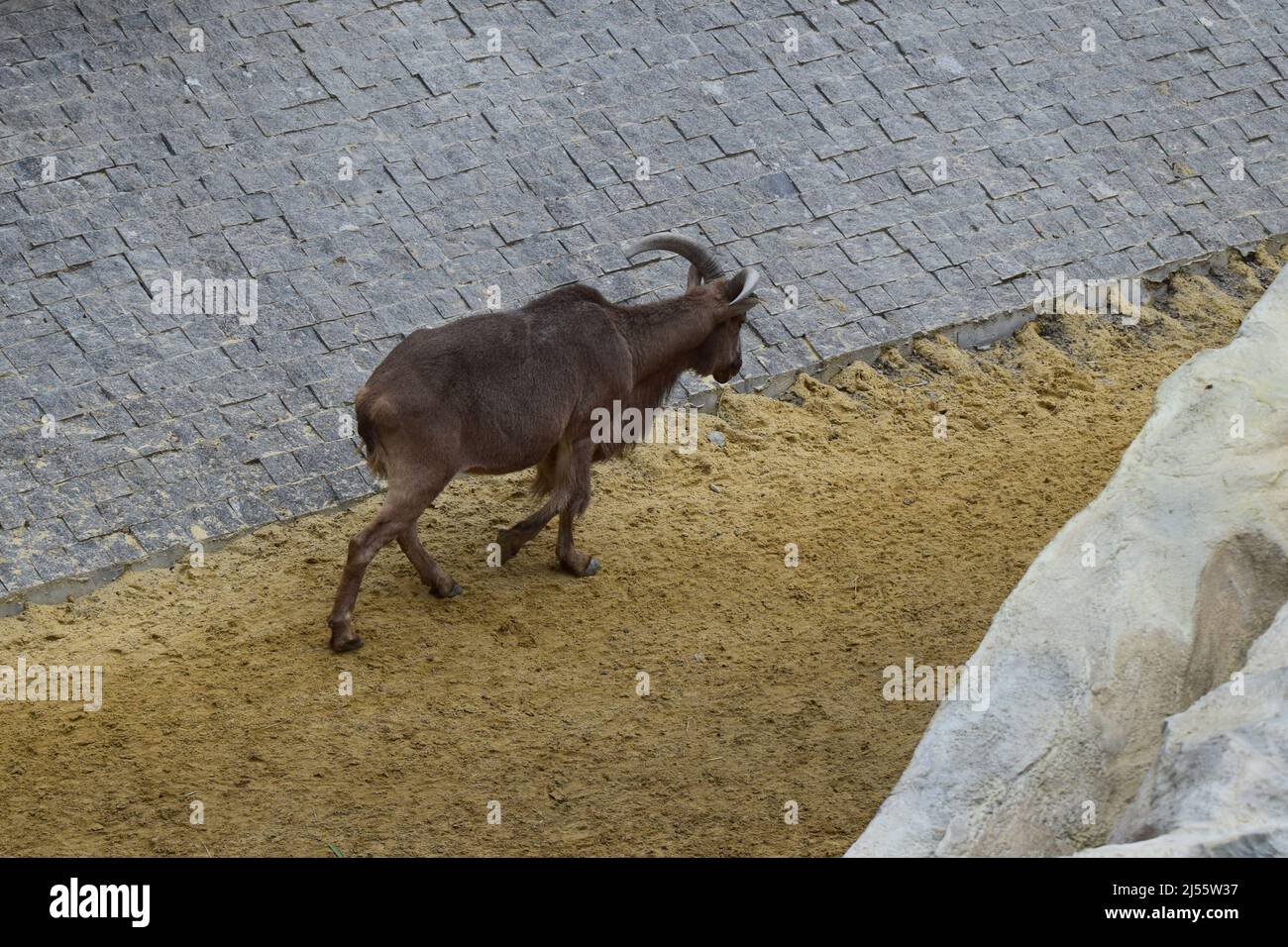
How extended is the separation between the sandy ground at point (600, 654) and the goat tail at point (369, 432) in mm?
951

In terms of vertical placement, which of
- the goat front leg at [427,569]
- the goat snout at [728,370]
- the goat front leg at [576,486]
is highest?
the goat snout at [728,370]

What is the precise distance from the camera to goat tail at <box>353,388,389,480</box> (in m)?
8.77

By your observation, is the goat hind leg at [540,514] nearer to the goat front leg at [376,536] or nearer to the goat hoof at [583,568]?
the goat hoof at [583,568]

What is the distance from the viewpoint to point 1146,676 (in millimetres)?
6707

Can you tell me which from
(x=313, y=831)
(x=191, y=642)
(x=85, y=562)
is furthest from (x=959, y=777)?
(x=85, y=562)

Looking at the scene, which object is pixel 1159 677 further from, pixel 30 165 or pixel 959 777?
pixel 30 165

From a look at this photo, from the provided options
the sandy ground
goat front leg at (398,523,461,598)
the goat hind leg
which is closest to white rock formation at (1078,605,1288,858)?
the sandy ground

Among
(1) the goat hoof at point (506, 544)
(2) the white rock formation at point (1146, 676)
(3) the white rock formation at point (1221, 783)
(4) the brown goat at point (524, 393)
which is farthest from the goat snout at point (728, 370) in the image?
(3) the white rock formation at point (1221, 783)

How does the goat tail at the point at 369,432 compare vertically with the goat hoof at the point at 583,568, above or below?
above

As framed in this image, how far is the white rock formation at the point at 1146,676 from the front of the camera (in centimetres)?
552

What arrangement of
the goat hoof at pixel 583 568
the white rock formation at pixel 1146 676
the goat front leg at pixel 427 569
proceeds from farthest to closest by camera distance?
the goat hoof at pixel 583 568 < the goat front leg at pixel 427 569 < the white rock formation at pixel 1146 676

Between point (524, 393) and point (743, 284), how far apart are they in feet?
5.96

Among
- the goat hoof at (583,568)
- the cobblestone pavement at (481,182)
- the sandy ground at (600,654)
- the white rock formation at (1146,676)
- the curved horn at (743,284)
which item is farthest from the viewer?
the cobblestone pavement at (481,182)

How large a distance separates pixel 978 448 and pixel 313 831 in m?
5.49
